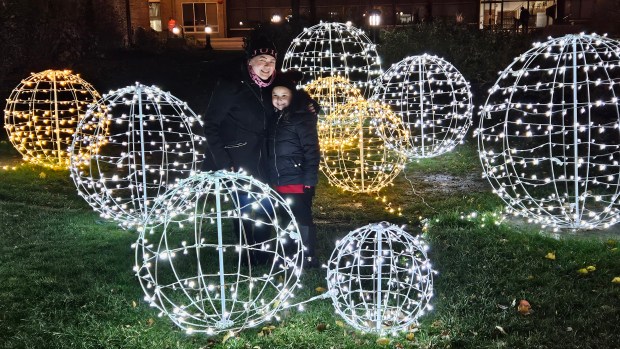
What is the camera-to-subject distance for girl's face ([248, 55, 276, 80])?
16.7 feet

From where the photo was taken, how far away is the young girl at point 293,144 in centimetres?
520

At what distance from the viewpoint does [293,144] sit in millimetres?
5266

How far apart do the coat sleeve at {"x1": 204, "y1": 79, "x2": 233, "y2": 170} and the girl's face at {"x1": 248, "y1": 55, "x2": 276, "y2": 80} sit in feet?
0.88

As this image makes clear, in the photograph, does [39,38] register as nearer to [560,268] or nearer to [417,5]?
[560,268]

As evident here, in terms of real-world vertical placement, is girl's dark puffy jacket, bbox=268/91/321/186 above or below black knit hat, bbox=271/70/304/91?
below

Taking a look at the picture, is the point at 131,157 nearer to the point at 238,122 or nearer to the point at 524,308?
the point at 238,122

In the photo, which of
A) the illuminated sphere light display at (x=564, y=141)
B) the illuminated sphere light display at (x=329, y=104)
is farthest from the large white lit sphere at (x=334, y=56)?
the illuminated sphere light display at (x=564, y=141)

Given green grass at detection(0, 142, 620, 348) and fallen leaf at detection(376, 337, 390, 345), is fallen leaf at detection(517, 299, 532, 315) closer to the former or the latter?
green grass at detection(0, 142, 620, 348)

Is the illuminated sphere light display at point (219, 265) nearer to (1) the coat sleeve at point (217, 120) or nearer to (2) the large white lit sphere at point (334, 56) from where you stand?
(1) the coat sleeve at point (217, 120)

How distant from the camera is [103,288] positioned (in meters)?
5.10

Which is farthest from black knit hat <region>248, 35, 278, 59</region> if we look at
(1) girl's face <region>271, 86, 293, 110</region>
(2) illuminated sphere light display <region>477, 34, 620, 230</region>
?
(2) illuminated sphere light display <region>477, 34, 620, 230</region>

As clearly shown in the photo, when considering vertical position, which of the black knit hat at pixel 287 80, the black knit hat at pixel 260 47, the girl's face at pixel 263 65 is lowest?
the black knit hat at pixel 287 80

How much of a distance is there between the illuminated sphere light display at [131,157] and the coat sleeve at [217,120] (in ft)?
1.31

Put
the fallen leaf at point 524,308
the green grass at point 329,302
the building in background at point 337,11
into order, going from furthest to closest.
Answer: the building in background at point 337,11
the fallen leaf at point 524,308
the green grass at point 329,302
